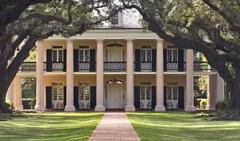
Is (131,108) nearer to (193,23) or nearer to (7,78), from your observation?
(7,78)

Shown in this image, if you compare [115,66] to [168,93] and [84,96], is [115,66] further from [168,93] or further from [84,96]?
[168,93]

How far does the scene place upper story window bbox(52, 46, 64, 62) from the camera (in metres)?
64.9

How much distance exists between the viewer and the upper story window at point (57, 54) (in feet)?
213

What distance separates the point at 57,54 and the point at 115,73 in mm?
6331

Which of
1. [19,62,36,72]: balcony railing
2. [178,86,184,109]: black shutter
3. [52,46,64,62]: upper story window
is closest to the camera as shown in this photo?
Result: [52,46,64,62]: upper story window

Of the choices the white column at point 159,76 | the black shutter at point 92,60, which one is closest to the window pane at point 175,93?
the white column at point 159,76

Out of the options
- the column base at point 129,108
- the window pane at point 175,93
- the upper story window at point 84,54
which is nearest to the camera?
the column base at point 129,108

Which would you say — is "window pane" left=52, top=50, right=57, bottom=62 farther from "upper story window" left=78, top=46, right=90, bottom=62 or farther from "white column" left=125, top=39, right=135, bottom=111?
"white column" left=125, top=39, right=135, bottom=111

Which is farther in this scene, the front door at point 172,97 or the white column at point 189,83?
the front door at point 172,97

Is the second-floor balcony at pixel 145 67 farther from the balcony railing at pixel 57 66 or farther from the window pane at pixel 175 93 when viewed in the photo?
the balcony railing at pixel 57 66

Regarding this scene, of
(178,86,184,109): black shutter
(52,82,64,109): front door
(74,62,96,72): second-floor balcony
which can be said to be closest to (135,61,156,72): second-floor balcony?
(178,86,184,109): black shutter

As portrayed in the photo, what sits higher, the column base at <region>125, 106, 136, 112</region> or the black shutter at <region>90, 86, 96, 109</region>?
the black shutter at <region>90, 86, 96, 109</region>

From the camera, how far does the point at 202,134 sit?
28.0 metres

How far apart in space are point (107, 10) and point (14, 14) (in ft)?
63.5
